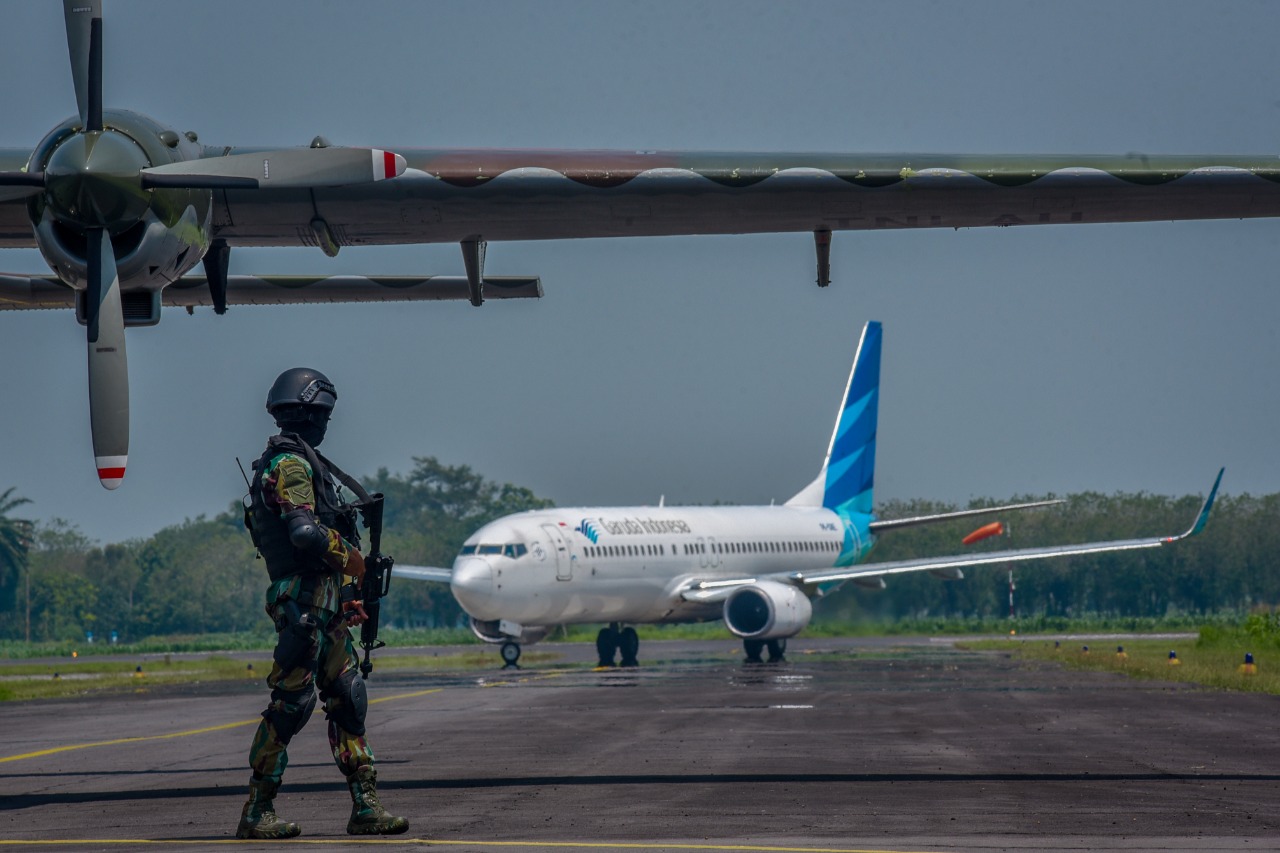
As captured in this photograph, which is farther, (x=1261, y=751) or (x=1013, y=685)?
(x=1013, y=685)

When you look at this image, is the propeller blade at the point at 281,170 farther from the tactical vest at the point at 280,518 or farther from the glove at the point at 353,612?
the glove at the point at 353,612

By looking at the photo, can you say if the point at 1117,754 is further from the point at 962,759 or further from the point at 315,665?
the point at 315,665

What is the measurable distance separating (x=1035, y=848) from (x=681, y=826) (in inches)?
75.5

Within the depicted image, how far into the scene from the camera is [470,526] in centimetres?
9219

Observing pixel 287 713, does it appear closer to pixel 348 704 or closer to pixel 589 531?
pixel 348 704

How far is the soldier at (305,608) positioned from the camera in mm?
8422

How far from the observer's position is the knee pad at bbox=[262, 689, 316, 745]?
28.1ft

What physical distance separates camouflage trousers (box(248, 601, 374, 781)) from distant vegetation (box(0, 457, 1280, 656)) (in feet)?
101

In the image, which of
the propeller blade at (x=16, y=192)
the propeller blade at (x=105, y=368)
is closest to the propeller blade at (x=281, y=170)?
the propeller blade at (x=105, y=368)

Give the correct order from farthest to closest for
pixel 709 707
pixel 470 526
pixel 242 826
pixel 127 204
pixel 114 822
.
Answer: pixel 470 526 < pixel 709 707 < pixel 127 204 < pixel 114 822 < pixel 242 826

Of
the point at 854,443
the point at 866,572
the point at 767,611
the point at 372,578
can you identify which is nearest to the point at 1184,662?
the point at 866,572

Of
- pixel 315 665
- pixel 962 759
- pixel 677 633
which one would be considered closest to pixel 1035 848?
pixel 315 665

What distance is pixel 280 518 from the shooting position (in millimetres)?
8664

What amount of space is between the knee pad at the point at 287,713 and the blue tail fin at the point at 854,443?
3478 centimetres
